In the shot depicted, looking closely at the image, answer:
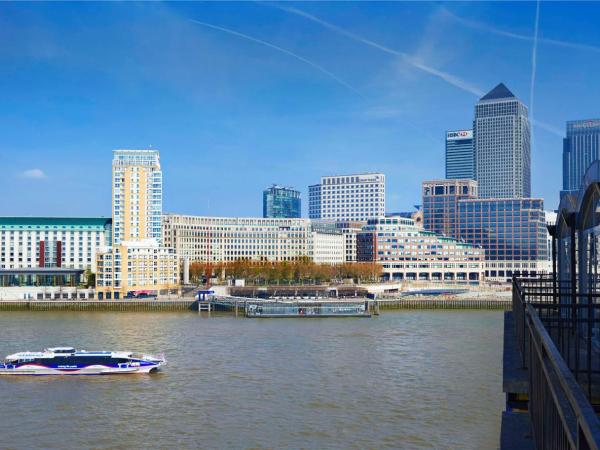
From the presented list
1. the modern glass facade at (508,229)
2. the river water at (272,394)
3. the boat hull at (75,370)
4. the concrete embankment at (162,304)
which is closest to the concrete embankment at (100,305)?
the concrete embankment at (162,304)

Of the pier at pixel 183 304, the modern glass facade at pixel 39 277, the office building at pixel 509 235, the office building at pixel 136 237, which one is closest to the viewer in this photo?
the pier at pixel 183 304

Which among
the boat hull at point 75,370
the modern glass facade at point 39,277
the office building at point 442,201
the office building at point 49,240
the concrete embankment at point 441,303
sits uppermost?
the office building at point 442,201

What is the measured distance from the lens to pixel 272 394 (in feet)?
82.6

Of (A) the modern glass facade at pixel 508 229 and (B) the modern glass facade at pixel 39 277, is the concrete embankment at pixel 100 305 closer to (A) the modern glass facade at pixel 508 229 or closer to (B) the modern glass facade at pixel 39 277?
(B) the modern glass facade at pixel 39 277

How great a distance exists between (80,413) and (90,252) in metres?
84.7

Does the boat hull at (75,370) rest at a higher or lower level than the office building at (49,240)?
lower

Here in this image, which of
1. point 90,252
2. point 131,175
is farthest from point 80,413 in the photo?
point 90,252

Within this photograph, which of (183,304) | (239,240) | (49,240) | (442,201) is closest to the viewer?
(183,304)

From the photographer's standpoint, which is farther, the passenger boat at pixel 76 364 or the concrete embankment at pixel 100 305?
the concrete embankment at pixel 100 305

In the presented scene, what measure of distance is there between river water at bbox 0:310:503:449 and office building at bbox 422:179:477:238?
104446 millimetres

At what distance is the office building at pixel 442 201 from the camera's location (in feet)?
486

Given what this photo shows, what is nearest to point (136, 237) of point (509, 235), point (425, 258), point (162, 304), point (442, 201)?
point (162, 304)

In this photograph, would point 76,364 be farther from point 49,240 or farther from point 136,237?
point 49,240

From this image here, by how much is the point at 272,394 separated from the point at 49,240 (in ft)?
283
